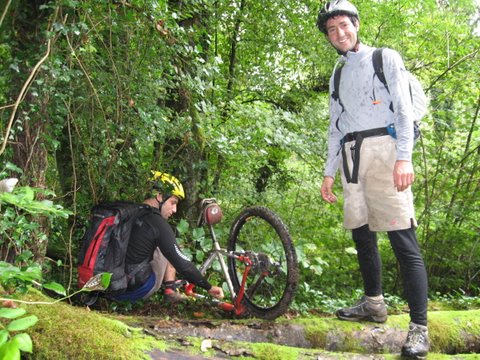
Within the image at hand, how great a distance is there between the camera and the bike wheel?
3350 millimetres

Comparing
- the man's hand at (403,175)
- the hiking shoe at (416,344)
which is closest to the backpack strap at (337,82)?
the man's hand at (403,175)

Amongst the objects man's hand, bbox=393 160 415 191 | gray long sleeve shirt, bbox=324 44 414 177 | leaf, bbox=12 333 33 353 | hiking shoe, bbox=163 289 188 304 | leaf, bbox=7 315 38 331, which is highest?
gray long sleeve shirt, bbox=324 44 414 177

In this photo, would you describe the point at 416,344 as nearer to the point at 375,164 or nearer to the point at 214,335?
the point at 375,164

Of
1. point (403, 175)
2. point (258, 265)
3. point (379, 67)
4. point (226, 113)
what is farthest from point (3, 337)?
point (226, 113)

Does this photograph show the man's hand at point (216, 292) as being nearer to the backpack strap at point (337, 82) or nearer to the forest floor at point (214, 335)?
the forest floor at point (214, 335)

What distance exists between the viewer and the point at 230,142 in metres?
4.67

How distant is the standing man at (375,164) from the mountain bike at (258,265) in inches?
22.4

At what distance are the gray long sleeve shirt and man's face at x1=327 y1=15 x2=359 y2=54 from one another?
0.07 meters

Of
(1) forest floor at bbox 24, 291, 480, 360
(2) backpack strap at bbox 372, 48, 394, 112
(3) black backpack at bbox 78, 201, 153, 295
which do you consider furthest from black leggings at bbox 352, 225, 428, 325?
(3) black backpack at bbox 78, 201, 153, 295

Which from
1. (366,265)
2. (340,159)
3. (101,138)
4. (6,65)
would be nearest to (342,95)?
(340,159)

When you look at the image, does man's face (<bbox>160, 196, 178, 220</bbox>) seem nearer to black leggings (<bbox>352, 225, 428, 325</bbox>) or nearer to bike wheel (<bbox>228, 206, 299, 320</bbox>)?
bike wheel (<bbox>228, 206, 299, 320</bbox>)

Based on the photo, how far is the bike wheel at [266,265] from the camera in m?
3.35

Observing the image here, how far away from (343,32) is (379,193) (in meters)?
1.23

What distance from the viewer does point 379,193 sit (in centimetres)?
315
